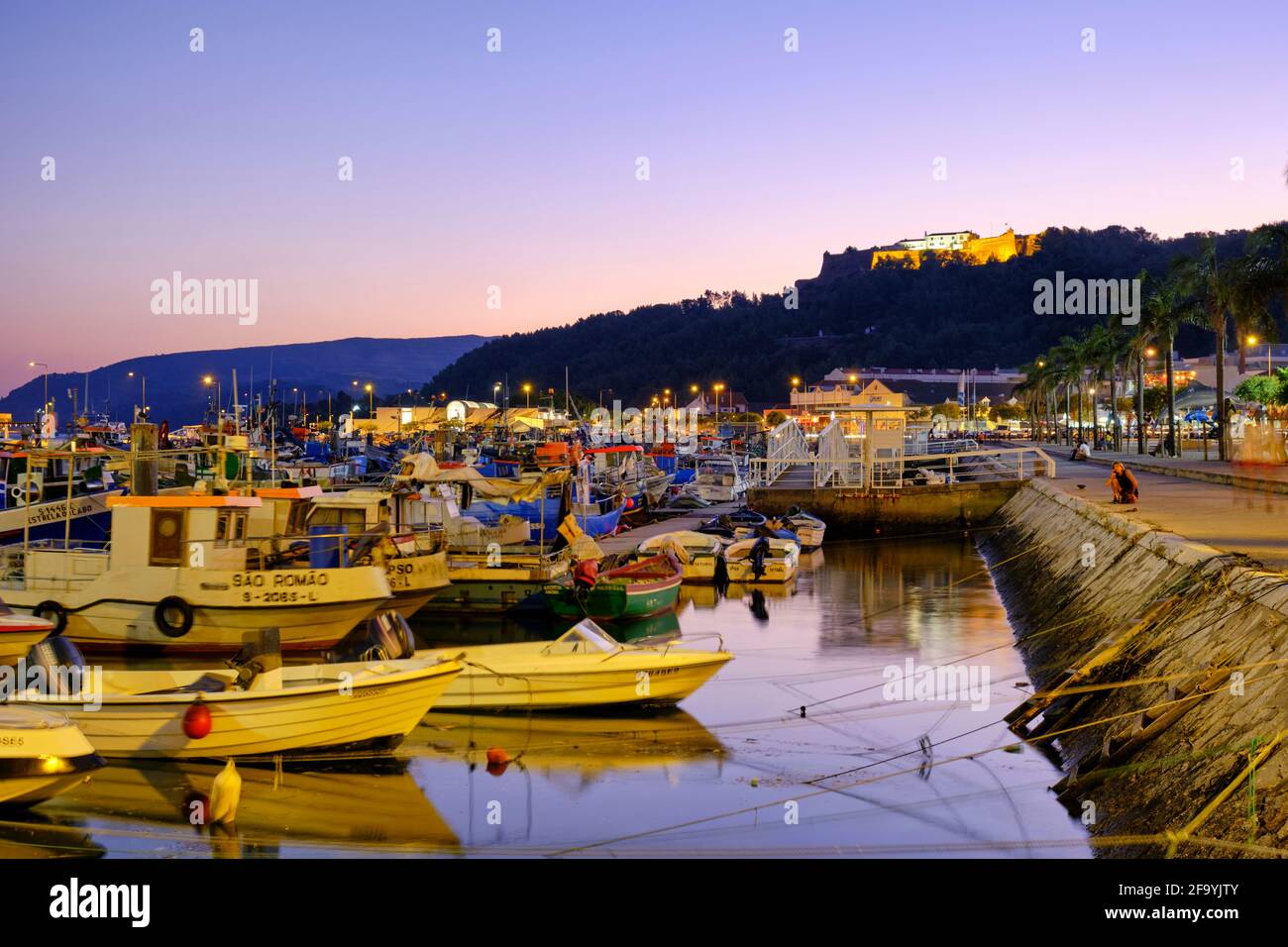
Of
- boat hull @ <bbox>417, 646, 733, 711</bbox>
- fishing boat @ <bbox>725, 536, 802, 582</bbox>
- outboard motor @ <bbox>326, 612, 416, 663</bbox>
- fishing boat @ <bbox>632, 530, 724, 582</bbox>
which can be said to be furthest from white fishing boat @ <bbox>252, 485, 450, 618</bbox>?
fishing boat @ <bbox>725, 536, 802, 582</bbox>

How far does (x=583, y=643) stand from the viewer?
62.5 feet

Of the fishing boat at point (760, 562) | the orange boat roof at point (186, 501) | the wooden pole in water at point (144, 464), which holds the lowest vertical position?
the fishing boat at point (760, 562)

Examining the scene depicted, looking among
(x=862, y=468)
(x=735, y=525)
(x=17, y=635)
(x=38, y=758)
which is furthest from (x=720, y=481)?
(x=38, y=758)

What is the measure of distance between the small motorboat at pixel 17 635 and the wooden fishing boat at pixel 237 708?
17.3 feet

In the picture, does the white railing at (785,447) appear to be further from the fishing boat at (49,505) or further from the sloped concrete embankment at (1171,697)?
the sloped concrete embankment at (1171,697)

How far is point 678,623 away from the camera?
28.8 meters

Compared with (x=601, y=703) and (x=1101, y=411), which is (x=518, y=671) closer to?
(x=601, y=703)

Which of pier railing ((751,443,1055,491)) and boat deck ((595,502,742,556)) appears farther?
pier railing ((751,443,1055,491))

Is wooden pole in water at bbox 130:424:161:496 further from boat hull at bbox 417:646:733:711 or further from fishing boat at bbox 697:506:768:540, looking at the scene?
fishing boat at bbox 697:506:768:540

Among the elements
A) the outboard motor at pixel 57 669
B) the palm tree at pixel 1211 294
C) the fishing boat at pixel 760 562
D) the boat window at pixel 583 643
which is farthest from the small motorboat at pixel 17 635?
the palm tree at pixel 1211 294

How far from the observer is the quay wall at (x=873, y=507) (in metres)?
47.8

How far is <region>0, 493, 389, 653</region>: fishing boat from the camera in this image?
23.2 m

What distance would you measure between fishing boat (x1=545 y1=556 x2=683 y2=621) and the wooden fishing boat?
36.0 ft
